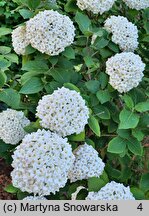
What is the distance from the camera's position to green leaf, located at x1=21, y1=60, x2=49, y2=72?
211 cm

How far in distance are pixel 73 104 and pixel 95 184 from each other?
341 mm

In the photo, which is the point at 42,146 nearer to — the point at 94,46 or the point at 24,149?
the point at 24,149

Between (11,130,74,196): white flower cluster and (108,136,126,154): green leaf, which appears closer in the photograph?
(11,130,74,196): white flower cluster

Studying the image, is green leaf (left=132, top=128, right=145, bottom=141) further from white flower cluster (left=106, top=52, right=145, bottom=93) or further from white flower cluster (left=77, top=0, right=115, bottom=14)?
white flower cluster (left=77, top=0, right=115, bottom=14)

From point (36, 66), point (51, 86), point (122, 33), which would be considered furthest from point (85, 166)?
point (122, 33)

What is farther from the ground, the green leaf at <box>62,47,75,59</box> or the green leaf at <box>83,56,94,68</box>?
the green leaf at <box>62,47,75,59</box>

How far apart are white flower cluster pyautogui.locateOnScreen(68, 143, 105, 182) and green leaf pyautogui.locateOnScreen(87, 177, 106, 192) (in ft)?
0.24

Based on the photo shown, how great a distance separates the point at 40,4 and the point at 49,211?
3.84ft

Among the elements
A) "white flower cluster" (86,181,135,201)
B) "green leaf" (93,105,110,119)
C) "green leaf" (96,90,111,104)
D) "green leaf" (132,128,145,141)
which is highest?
"green leaf" (96,90,111,104)

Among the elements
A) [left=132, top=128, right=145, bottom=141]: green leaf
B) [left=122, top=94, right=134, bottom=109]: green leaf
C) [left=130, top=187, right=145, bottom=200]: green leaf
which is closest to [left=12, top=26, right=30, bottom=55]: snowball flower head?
[left=122, top=94, right=134, bottom=109]: green leaf

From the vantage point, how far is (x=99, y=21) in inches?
97.3

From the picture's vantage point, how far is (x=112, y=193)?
65.2 inches

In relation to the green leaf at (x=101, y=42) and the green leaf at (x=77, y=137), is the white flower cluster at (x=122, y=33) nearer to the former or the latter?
the green leaf at (x=101, y=42)

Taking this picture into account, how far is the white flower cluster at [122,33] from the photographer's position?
2.16 meters
